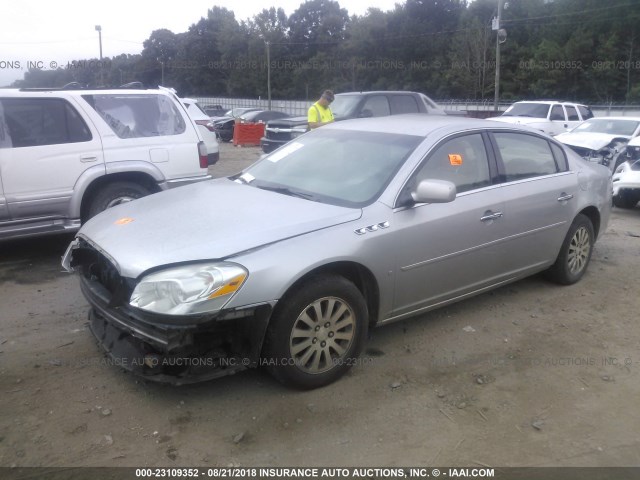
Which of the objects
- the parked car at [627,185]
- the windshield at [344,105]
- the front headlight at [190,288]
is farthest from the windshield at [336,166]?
the windshield at [344,105]

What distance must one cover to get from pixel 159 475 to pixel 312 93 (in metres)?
63.7

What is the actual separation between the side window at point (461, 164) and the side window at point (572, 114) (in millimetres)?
15666

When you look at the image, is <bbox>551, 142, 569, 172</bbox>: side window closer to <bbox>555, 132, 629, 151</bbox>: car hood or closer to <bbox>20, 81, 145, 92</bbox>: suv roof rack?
<bbox>20, 81, 145, 92</bbox>: suv roof rack

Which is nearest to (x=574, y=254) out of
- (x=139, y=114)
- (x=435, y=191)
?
(x=435, y=191)

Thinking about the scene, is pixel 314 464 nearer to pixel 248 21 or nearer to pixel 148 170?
pixel 148 170

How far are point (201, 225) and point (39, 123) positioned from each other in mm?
3381

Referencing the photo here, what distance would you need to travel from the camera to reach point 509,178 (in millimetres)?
4766

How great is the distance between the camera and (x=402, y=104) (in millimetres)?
Result: 14195

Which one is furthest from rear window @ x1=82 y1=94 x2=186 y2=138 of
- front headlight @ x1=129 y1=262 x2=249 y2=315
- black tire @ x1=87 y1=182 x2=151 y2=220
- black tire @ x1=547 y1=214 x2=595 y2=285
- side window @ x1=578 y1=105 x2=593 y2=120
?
side window @ x1=578 y1=105 x2=593 y2=120

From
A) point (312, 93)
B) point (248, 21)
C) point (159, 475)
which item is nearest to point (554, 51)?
point (312, 93)

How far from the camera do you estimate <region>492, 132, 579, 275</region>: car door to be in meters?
4.73

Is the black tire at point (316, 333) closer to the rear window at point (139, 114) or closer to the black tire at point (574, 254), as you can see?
the black tire at point (574, 254)

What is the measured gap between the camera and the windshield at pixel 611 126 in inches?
528

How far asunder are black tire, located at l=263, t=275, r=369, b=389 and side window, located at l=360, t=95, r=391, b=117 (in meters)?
10.5
